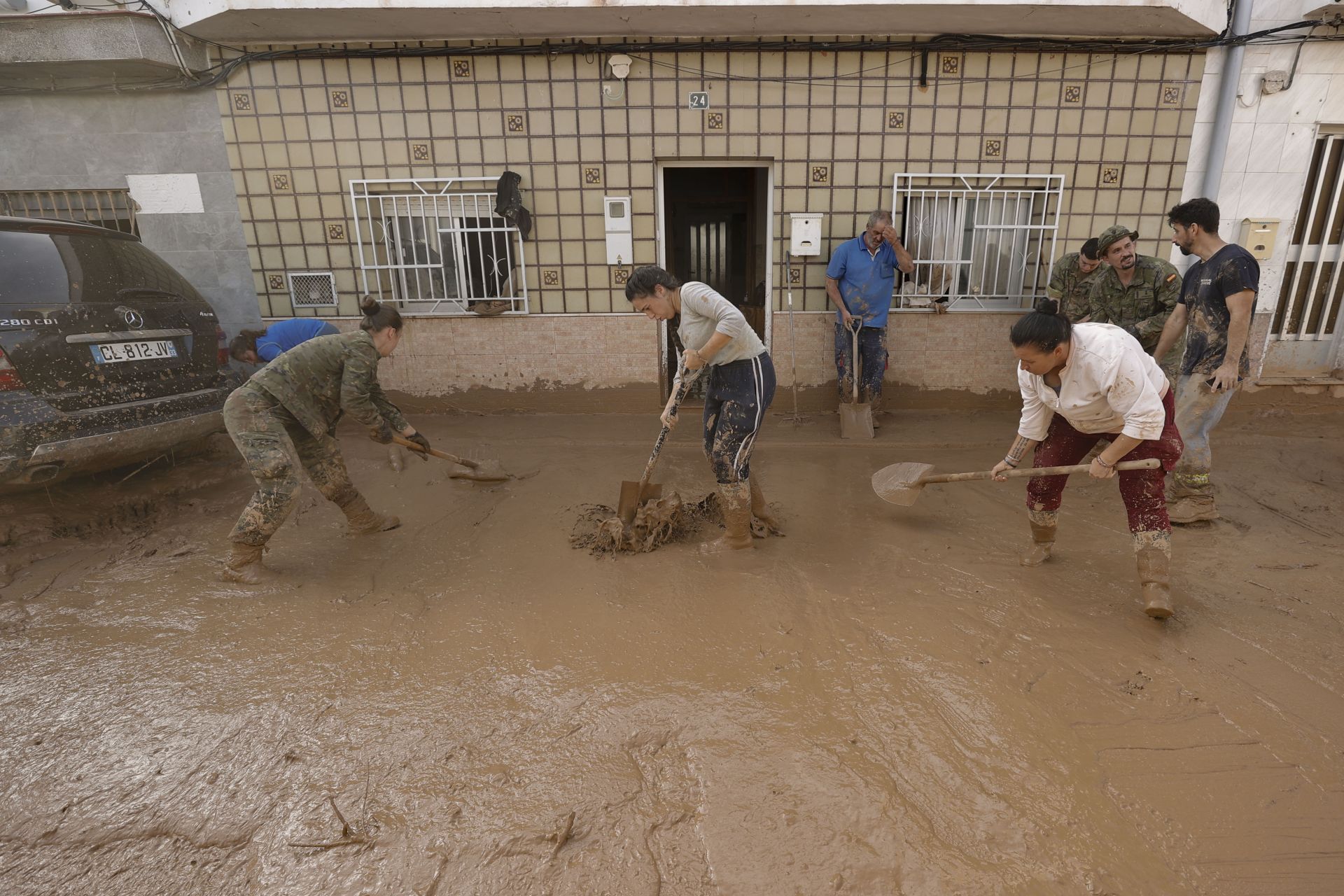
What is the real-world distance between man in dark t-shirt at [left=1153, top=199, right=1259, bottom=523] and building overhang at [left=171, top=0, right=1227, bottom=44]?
2.24m

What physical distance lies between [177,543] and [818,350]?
4727 mm

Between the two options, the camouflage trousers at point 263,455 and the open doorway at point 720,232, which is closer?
the camouflage trousers at point 263,455

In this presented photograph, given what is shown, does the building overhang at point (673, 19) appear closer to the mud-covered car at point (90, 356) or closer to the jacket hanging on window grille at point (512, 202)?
the jacket hanging on window grille at point (512, 202)

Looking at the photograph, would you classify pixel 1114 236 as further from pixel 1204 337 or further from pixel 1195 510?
pixel 1195 510

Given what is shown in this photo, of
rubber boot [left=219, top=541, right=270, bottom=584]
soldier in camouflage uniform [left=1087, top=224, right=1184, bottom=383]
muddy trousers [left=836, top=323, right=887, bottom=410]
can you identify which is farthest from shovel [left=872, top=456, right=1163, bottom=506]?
rubber boot [left=219, top=541, right=270, bottom=584]

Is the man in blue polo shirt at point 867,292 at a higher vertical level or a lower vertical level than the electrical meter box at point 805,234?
lower

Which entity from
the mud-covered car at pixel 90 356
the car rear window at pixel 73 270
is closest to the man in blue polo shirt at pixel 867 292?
the mud-covered car at pixel 90 356

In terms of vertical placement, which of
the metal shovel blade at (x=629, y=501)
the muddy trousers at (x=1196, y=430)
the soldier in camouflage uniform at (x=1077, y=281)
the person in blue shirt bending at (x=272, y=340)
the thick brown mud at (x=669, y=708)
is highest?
the soldier in camouflage uniform at (x=1077, y=281)

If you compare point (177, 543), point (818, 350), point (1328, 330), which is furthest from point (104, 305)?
point (1328, 330)

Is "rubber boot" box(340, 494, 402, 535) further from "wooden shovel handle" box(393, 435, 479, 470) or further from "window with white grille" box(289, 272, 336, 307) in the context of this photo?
"window with white grille" box(289, 272, 336, 307)

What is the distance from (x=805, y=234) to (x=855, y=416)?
1567 millimetres

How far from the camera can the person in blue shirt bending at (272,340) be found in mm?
4645

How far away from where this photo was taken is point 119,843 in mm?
1781

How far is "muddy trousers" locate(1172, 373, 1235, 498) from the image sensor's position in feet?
11.5
